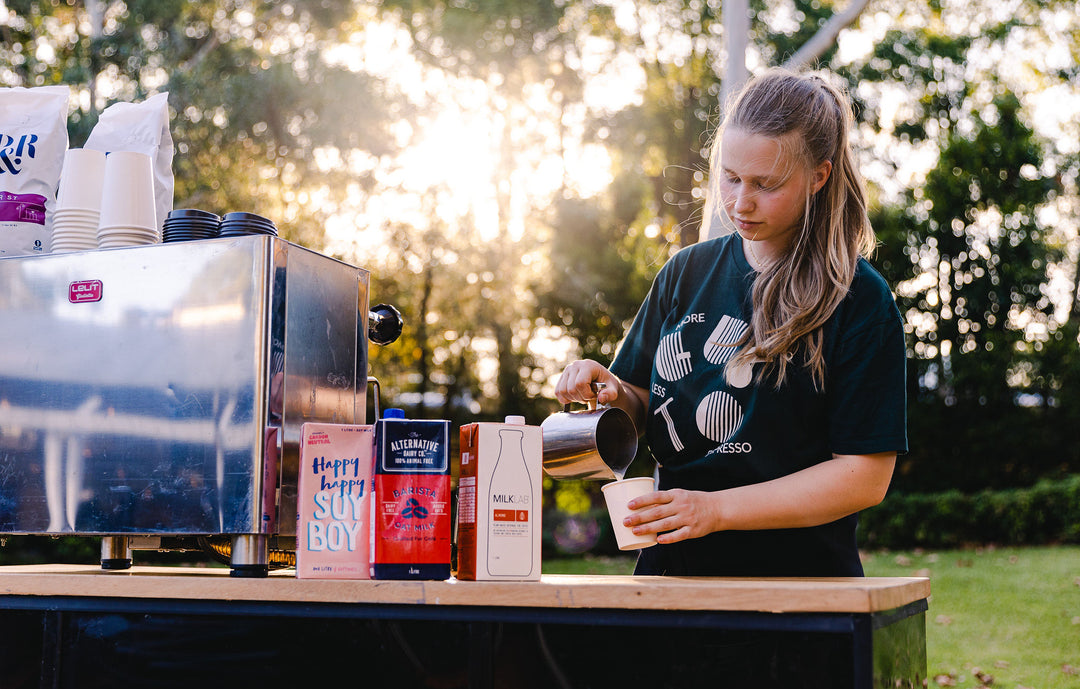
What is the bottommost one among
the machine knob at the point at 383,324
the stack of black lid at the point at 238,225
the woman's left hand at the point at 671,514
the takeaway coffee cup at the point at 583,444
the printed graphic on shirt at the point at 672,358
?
the woman's left hand at the point at 671,514

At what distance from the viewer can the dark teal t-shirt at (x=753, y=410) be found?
147 cm

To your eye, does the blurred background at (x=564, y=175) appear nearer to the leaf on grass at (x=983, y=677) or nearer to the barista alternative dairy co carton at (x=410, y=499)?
the leaf on grass at (x=983, y=677)

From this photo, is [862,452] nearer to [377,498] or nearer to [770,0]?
[377,498]

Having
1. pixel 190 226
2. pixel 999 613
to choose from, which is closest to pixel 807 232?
pixel 190 226

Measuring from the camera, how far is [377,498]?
4.17 ft

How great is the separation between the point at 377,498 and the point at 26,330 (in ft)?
2.29

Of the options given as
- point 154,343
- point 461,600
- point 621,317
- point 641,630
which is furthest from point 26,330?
point 621,317

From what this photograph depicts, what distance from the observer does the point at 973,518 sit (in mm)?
10797

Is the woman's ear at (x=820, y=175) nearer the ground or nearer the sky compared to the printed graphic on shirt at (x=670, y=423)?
nearer the sky

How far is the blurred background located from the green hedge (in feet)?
0.10

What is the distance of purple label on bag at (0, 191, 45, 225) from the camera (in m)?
1.72

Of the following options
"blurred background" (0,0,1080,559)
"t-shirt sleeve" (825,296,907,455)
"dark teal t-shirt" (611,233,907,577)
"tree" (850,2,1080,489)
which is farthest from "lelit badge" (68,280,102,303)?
"tree" (850,2,1080,489)

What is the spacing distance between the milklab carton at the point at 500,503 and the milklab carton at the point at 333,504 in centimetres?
13

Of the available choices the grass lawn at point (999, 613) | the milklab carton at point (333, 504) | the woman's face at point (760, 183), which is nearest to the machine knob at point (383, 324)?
the milklab carton at point (333, 504)
